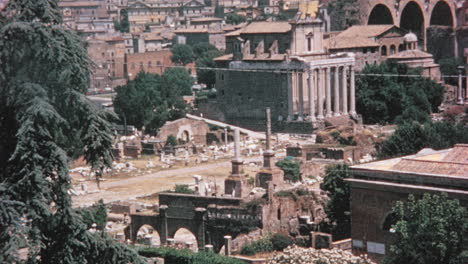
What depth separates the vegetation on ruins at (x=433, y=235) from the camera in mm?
18234

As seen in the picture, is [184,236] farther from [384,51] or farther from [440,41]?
[440,41]

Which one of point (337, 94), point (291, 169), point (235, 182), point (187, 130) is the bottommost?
point (291, 169)

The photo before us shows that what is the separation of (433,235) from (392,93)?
35.6 m

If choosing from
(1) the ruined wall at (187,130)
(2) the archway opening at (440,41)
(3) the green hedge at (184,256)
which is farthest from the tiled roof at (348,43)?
(3) the green hedge at (184,256)

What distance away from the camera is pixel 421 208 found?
18.7 meters

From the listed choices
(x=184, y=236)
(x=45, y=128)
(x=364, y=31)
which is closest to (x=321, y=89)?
(x=364, y=31)

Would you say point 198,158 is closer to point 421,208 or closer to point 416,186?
point 416,186

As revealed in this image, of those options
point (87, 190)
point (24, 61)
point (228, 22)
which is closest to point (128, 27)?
point (228, 22)

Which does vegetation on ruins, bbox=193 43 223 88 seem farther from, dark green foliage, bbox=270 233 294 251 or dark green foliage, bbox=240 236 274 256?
dark green foliage, bbox=240 236 274 256

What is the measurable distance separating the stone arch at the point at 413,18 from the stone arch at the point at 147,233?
154 ft

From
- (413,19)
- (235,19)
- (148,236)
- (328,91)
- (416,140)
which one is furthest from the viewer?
(235,19)

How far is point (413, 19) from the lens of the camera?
74.9 m

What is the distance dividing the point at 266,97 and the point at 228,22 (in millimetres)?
58365

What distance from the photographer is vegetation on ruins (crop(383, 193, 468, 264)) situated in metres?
18.2
